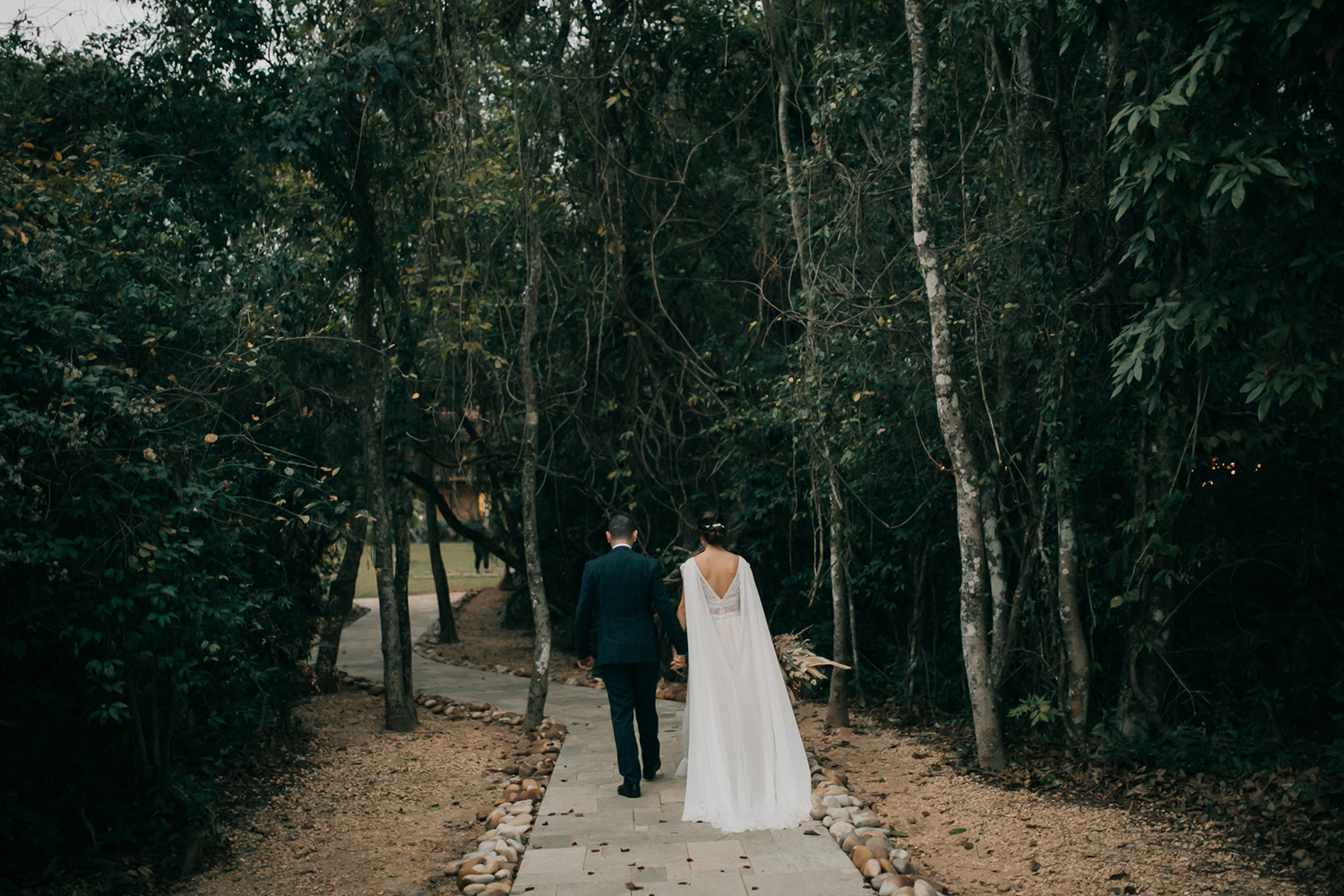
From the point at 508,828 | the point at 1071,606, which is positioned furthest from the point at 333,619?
the point at 1071,606

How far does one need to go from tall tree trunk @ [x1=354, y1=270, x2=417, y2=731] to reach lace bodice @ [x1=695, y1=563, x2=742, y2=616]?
4418 mm

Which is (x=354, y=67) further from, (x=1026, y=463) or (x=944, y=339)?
(x=1026, y=463)

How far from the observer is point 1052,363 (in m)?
7.11

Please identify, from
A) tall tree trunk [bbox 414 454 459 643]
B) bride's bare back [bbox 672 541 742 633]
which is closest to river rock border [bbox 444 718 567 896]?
bride's bare back [bbox 672 541 742 633]

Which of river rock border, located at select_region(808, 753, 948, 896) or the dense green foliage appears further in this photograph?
the dense green foliage

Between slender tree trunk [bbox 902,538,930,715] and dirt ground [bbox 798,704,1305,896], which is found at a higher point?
slender tree trunk [bbox 902,538,930,715]

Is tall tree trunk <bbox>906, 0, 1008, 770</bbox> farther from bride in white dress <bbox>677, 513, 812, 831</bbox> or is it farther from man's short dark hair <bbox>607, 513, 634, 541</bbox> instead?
man's short dark hair <bbox>607, 513, 634, 541</bbox>

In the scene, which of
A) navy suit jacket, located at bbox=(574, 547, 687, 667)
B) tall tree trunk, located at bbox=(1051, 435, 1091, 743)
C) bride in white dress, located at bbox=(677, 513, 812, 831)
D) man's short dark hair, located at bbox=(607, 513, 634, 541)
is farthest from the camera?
tall tree trunk, located at bbox=(1051, 435, 1091, 743)

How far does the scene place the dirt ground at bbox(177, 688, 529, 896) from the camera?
5559 millimetres

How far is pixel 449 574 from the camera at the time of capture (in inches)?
1393

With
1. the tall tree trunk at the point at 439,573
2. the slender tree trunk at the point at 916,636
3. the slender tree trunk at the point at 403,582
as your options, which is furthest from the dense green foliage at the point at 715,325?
the tall tree trunk at the point at 439,573

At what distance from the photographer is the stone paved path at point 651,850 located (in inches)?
185

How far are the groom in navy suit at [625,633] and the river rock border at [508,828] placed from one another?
2.51ft

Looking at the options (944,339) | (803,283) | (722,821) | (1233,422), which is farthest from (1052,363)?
(722,821)
